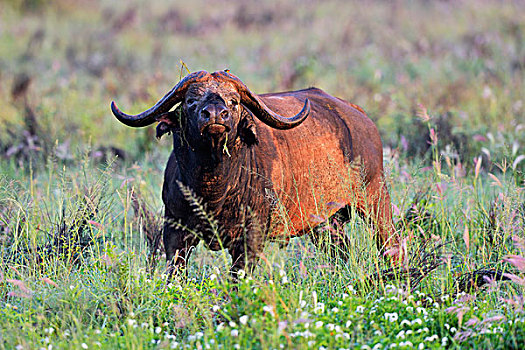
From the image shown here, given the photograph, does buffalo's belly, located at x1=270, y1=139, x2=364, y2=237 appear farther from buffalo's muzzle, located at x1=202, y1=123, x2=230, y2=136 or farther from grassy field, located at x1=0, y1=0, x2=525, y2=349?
buffalo's muzzle, located at x1=202, y1=123, x2=230, y2=136

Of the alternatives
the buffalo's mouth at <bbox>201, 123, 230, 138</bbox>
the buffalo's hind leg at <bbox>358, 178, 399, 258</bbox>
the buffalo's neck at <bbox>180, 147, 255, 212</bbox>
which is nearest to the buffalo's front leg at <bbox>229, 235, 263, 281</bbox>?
the buffalo's neck at <bbox>180, 147, 255, 212</bbox>

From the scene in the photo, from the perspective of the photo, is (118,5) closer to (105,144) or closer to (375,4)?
(375,4)

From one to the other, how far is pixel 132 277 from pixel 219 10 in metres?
19.3

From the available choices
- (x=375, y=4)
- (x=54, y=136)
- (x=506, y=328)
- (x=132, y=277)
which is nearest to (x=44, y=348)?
(x=132, y=277)

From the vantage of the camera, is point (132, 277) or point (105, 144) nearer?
point (132, 277)

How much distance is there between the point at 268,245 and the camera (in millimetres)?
5098

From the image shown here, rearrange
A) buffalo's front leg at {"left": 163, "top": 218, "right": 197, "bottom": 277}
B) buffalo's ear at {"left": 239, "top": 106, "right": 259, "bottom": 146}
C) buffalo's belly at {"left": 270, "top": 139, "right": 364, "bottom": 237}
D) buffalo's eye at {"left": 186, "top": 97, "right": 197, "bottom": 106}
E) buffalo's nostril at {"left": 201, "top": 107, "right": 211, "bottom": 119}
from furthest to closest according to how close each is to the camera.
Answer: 1. buffalo's belly at {"left": 270, "top": 139, "right": 364, "bottom": 237}
2. buffalo's front leg at {"left": 163, "top": 218, "right": 197, "bottom": 277}
3. buffalo's ear at {"left": 239, "top": 106, "right": 259, "bottom": 146}
4. buffalo's eye at {"left": 186, "top": 97, "right": 197, "bottom": 106}
5. buffalo's nostril at {"left": 201, "top": 107, "right": 211, "bottom": 119}

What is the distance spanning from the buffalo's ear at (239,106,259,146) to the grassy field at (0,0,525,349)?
0.77 metres

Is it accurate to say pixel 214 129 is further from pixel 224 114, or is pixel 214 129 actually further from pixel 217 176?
pixel 217 176

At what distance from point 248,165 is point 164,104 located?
79 centimetres

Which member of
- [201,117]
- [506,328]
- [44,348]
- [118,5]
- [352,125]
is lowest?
[506,328]

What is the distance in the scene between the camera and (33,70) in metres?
15.0

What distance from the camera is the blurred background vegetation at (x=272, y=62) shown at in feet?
31.0

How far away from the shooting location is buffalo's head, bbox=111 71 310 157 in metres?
4.25
